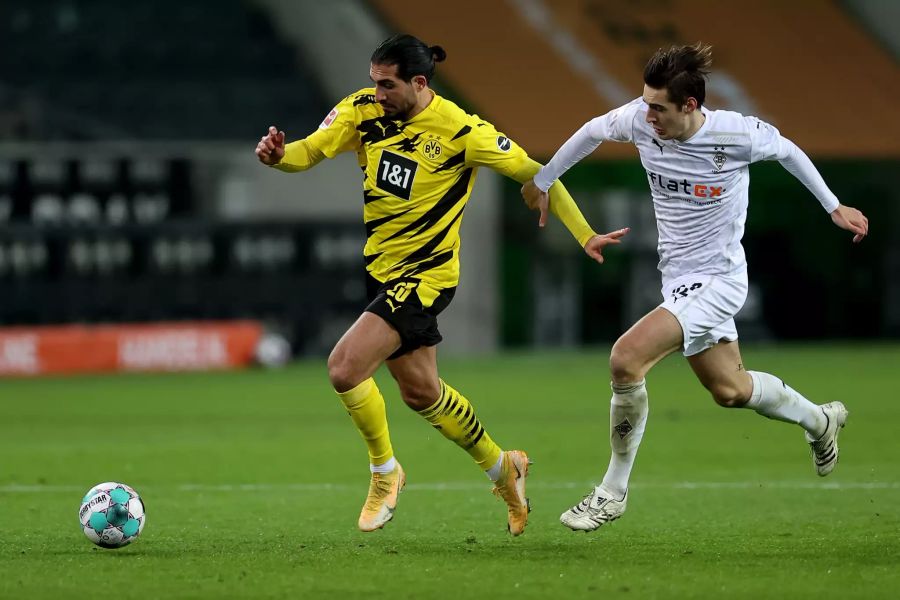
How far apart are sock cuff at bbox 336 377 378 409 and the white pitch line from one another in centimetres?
214

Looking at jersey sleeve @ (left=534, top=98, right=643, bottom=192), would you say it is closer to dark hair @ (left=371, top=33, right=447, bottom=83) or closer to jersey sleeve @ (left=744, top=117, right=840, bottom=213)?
jersey sleeve @ (left=744, top=117, right=840, bottom=213)

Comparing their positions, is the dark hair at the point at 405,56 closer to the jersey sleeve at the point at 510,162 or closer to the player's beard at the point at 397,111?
the player's beard at the point at 397,111

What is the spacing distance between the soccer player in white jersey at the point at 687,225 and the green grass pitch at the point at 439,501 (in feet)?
1.78

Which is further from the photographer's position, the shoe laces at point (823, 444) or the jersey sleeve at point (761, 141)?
the shoe laces at point (823, 444)

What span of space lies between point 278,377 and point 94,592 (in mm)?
13246

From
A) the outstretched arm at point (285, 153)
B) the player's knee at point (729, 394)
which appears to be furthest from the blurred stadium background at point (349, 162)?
the player's knee at point (729, 394)

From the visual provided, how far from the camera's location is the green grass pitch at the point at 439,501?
5.87m

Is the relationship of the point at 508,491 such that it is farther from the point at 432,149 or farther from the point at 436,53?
the point at 436,53

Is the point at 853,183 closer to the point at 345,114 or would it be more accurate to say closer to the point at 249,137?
the point at 249,137

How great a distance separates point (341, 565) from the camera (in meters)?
6.23

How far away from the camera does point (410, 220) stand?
7129mm

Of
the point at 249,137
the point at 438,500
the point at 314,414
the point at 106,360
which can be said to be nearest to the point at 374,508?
the point at 438,500

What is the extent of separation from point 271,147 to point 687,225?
6.21ft

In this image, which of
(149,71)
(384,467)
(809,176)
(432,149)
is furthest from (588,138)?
(149,71)
